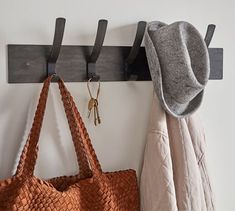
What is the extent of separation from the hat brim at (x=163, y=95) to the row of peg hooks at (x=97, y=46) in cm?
2

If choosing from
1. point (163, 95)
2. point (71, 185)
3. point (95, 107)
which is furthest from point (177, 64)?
point (71, 185)

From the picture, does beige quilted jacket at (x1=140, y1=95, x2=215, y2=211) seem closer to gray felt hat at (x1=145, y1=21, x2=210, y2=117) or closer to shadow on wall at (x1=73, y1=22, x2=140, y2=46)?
gray felt hat at (x1=145, y1=21, x2=210, y2=117)

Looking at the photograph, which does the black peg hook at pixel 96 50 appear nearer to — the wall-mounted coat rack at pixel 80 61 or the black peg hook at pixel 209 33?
the wall-mounted coat rack at pixel 80 61

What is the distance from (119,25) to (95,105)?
0.60ft

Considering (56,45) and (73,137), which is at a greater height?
(56,45)

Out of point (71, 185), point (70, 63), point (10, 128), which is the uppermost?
point (70, 63)

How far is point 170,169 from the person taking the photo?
0.78 m

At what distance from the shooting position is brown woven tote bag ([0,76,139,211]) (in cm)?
67

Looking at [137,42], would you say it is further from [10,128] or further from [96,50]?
[10,128]

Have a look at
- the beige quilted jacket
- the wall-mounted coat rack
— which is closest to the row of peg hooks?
the wall-mounted coat rack

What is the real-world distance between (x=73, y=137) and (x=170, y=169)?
0.70 ft

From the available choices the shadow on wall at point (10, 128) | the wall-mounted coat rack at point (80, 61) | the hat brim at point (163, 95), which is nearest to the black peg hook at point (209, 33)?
the wall-mounted coat rack at point (80, 61)

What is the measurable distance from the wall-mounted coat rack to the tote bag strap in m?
0.03

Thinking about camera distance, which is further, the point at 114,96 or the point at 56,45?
the point at 114,96
